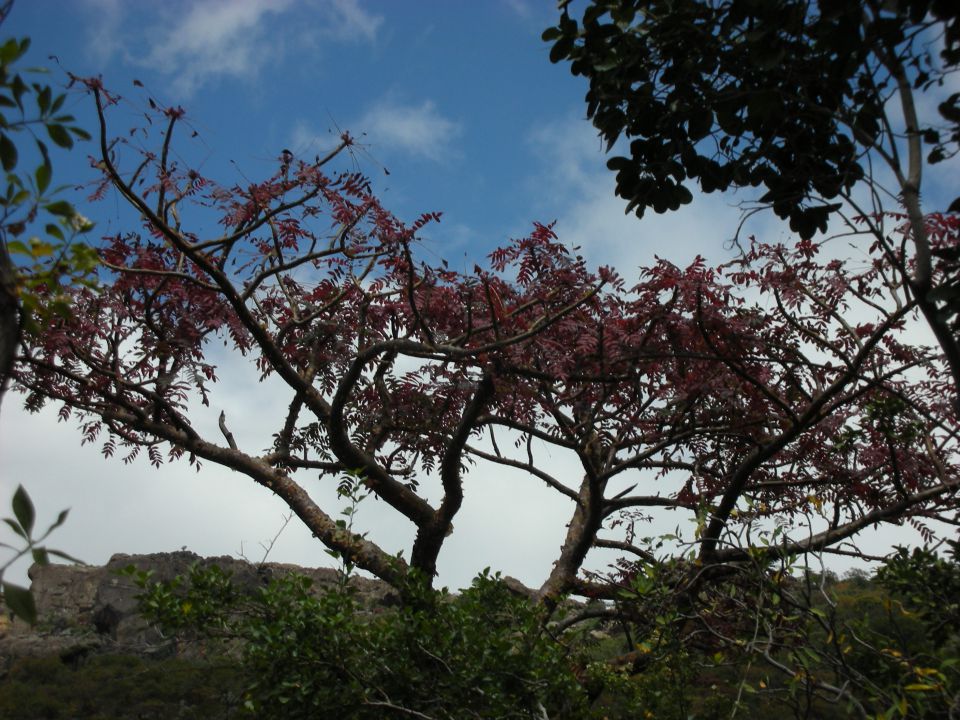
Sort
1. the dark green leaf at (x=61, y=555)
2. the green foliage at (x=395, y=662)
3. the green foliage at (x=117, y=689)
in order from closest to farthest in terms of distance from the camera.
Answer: the dark green leaf at (x=61, y=555) → the green foliage at (x=395, y=662) → the green foliage at (x=117, y=689)

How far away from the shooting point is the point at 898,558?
14.6 feet

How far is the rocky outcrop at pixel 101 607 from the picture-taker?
10555 millimetres

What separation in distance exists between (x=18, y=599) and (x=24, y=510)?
17cm

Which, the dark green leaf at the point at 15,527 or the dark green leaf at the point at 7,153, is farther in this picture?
the dark green leaf at the point at 7,153

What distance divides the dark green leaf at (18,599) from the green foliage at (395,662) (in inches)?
97.9

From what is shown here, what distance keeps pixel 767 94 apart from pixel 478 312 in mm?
3146

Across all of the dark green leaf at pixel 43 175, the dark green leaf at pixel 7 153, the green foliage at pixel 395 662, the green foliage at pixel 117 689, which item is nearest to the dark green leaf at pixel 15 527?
the dark green leaf at pixel 43 175

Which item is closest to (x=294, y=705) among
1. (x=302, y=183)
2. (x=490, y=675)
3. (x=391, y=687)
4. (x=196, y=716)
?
(x=391, y=687)

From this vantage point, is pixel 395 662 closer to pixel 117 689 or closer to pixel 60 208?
pixel 60 208

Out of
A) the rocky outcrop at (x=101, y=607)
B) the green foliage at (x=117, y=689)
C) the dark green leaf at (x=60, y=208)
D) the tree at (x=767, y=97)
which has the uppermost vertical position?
the tree at (x=767, y=97)

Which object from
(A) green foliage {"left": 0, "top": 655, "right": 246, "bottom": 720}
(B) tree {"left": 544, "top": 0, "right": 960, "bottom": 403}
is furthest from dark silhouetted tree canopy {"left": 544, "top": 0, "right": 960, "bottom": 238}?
(A) green foliage {"left": 0, "top": 655, "right": 246, "bottom": 720}

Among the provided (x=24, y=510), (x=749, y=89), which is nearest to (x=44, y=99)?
(x=24, y=510)

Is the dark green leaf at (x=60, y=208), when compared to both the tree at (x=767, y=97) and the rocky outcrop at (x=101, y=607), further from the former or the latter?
the rocky outcrop at (x=101, y=607)

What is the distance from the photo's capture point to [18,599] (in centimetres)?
162
